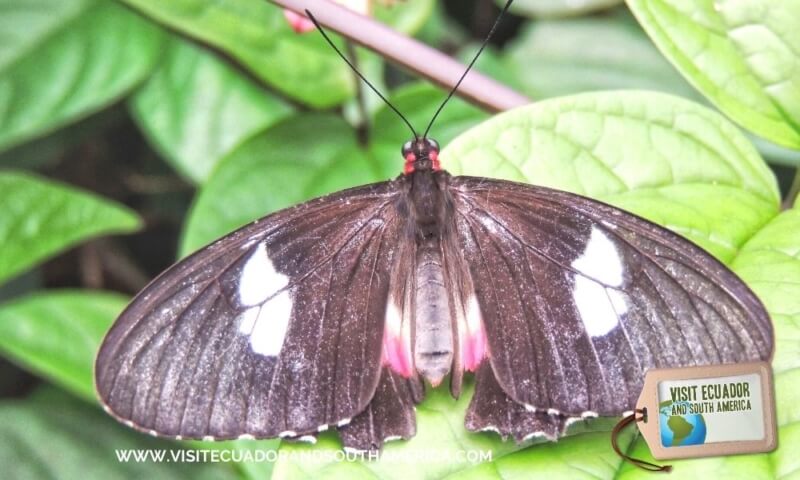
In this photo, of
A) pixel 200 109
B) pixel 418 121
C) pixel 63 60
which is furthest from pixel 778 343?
pixel 63 60

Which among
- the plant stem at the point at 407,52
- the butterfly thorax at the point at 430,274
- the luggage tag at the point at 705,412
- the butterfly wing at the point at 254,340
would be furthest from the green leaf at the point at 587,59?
the luggage tag at the point at 705,412

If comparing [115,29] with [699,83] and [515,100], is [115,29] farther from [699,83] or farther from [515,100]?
[699,83]

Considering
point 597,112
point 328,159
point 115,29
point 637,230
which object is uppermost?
point 115,29

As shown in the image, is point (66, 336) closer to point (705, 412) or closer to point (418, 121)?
point (418, 121)

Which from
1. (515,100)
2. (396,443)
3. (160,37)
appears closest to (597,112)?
(515,100)

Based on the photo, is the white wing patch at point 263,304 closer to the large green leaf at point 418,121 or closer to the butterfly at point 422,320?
the butterfly at point 422,320

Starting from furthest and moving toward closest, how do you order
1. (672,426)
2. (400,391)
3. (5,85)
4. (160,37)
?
1. (160,37)
2. (5,85)
3. (400,391)
4. (672,426)

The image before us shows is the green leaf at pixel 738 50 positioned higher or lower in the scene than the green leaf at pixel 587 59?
lower

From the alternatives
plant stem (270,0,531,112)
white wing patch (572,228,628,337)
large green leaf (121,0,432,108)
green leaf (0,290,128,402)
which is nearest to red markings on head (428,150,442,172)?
plant stem (270,0,531,112)
